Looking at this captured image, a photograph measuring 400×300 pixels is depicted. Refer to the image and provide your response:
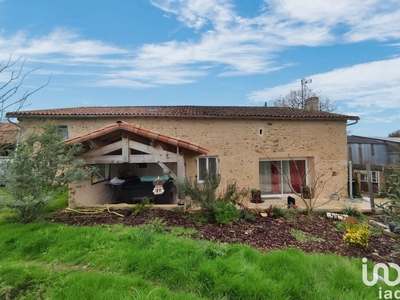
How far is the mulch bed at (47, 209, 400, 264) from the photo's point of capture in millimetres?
4707

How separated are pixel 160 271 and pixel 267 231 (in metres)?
3.39

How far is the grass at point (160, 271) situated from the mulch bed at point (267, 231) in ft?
2.51

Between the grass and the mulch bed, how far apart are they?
764mm

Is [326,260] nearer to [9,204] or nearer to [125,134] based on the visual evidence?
[125,134]

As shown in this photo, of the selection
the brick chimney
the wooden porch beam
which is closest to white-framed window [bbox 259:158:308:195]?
the brick chimney

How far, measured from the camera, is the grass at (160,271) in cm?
292

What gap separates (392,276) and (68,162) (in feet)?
27.3

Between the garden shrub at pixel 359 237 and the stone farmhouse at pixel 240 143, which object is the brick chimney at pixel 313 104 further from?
the garden shrub at pixel 359 237

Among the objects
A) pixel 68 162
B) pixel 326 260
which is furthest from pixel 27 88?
pixel 326 260

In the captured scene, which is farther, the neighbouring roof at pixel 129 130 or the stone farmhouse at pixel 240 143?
the stone farmhouse at pixel 240 143

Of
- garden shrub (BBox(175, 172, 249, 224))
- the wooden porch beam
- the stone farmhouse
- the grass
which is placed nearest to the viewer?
the grass

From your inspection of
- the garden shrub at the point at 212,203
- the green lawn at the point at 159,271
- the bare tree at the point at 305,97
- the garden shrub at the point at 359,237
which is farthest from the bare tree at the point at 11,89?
the bare tree at the point at 305,97

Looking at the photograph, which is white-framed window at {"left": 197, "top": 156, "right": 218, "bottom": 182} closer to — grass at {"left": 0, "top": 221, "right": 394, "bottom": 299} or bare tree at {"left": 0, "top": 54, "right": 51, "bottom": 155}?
grass at {"left": 0, "top": 221, "right": 394, "bottom": 299}

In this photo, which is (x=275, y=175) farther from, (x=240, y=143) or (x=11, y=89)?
(x=11, y=89)
